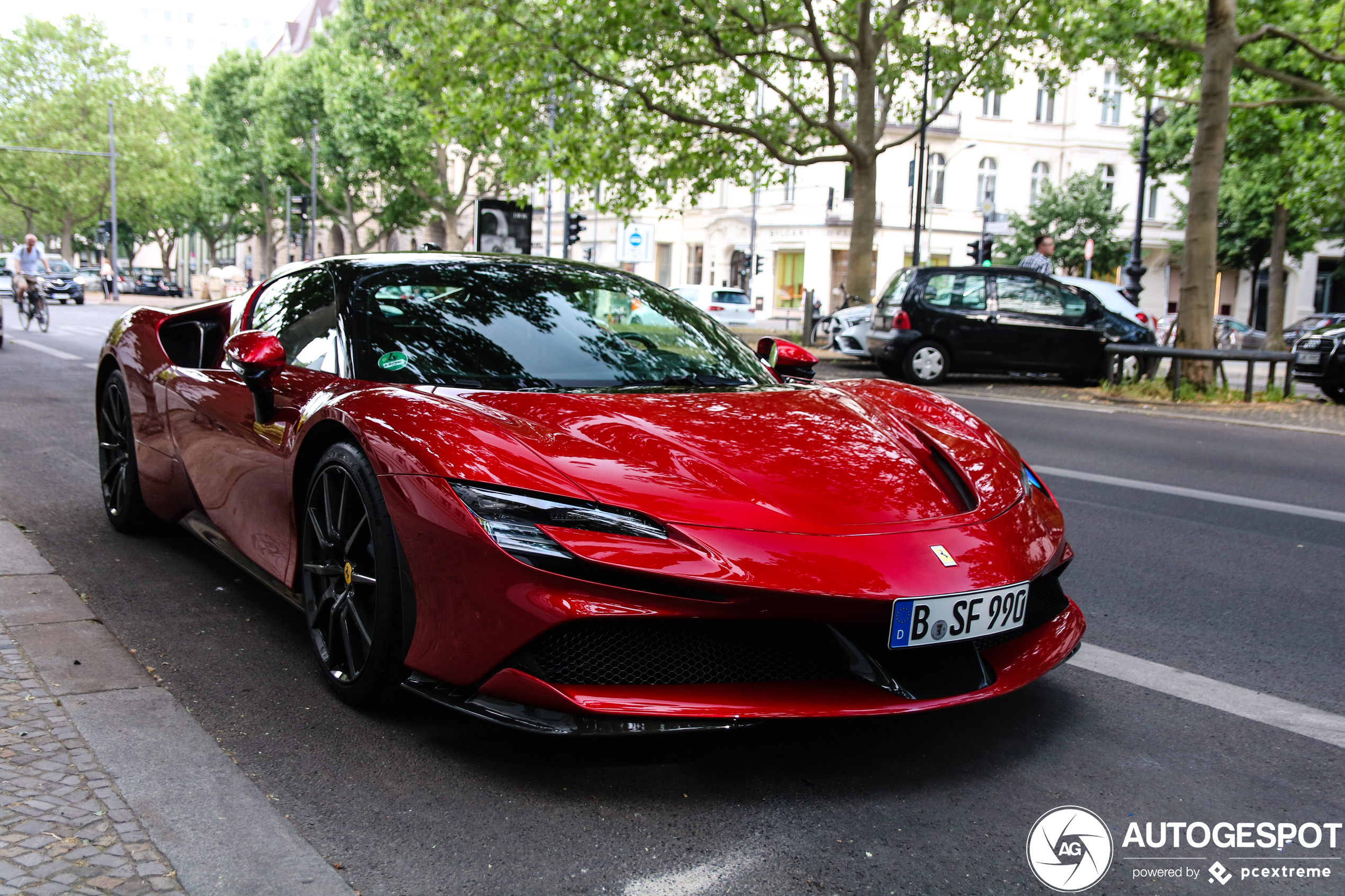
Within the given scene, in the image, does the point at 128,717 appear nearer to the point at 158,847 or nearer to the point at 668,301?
the point at 158,847

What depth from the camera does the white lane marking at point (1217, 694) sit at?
10.2 feet

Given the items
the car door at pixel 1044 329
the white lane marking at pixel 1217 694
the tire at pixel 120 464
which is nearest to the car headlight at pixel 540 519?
the white lane marking at pixel 1217 694

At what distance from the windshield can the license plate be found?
50.0 inches

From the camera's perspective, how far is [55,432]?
826 centimetres

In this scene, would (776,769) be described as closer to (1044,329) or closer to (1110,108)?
(1044,329)

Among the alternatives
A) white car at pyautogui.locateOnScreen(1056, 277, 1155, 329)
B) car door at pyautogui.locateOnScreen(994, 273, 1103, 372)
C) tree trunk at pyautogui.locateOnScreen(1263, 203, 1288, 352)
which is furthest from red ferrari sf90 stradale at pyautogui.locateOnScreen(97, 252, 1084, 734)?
tree trunk at pyautogui.locateOnScreen(1263, 203, 1288, 352)

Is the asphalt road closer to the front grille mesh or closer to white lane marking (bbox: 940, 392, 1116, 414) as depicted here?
the front grille mesh

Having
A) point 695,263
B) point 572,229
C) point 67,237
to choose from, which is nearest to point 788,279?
point 695,263

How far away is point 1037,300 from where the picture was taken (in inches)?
625

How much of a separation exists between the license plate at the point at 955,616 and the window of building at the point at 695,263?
54456mm

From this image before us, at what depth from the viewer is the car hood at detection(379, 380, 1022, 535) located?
107 inches

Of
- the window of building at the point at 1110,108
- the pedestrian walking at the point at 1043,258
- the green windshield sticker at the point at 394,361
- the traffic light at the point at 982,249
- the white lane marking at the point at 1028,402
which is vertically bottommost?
the white lane marking at the point at 1028,402

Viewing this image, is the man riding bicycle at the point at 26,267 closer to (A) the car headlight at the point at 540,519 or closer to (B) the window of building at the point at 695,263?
(A) the car headlight at the point at 540,519

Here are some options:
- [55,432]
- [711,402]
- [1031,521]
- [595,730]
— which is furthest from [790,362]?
[55,432]
